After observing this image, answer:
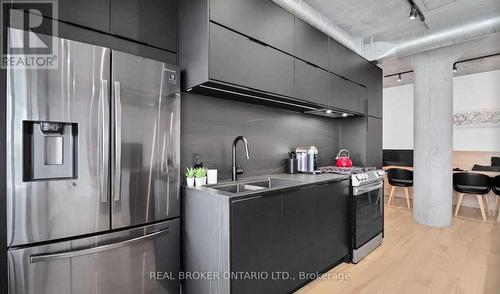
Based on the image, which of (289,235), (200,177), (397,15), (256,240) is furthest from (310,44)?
(256,240)

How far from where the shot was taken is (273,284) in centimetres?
179

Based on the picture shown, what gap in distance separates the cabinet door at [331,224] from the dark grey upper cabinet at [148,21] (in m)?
1.80

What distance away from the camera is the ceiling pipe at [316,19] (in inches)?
90.6

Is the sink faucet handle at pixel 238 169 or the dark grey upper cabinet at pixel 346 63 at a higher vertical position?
the dark grey upper cabinet at pixel 346 63

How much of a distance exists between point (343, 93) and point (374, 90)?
95 centimetres

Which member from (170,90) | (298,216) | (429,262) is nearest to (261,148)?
(298,216)

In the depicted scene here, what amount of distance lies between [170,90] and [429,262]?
3.03 m

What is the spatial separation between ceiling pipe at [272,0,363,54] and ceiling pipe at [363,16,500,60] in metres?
0.49

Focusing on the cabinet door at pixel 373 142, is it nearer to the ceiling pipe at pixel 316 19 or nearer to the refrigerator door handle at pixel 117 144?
the ceiling pipe at pixel 316 19

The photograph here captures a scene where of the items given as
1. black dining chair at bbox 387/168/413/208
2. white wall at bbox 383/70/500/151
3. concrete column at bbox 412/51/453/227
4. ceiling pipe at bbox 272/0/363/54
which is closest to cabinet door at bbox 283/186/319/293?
→ ceiling pipe at bbox 272/0/363/54

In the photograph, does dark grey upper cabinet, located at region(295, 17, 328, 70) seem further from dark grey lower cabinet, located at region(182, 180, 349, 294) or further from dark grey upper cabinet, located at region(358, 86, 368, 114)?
dark grey lower cabinet, located at region(182, 180, 349, 294)

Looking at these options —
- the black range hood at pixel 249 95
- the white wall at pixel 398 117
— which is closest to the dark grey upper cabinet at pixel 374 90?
the black range hood at pixel 249 95

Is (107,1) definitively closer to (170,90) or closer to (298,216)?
(170,90)

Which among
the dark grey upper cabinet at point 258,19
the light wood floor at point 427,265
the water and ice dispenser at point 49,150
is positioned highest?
the dark grey upper cabinet at point 258,19
